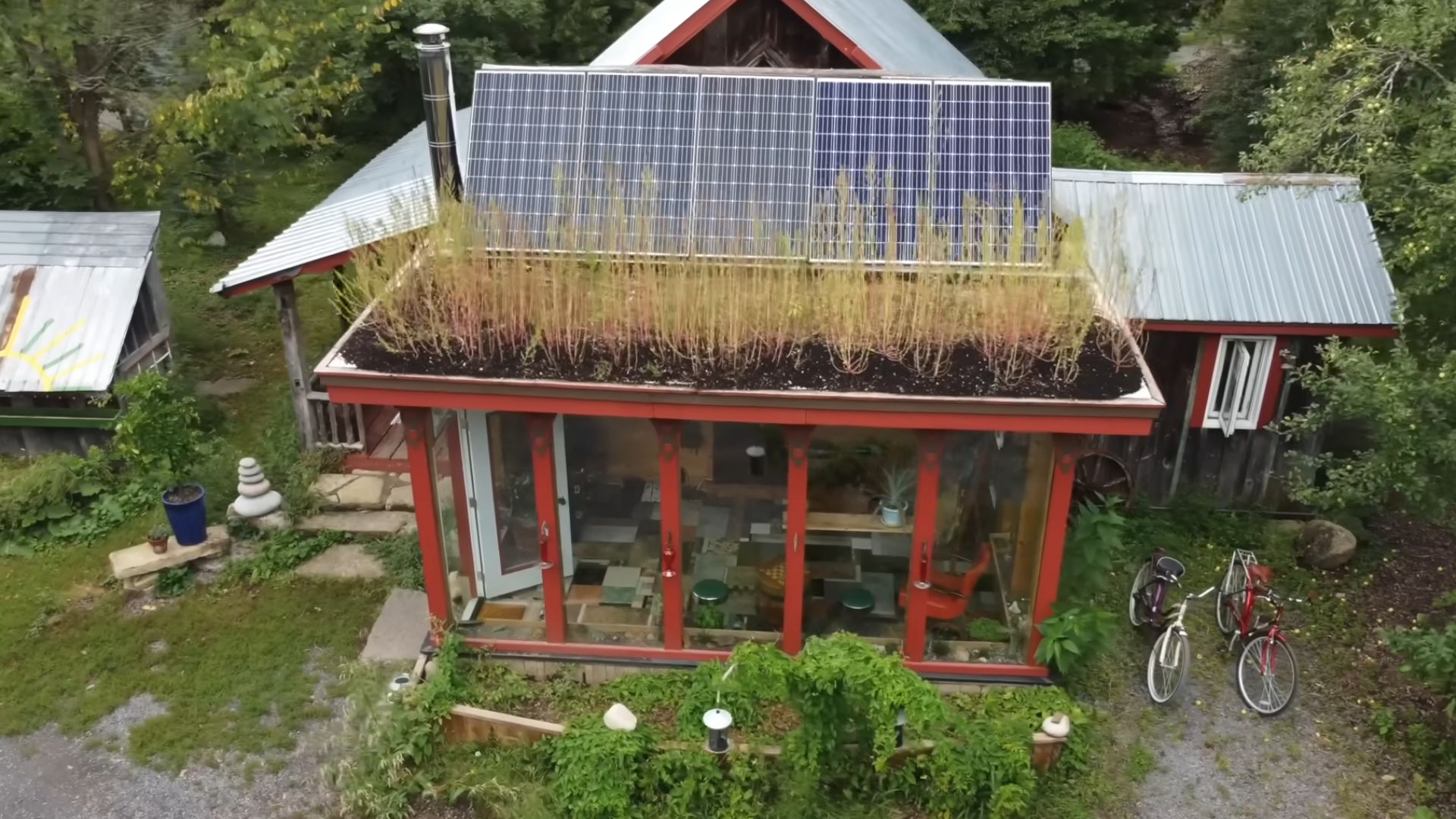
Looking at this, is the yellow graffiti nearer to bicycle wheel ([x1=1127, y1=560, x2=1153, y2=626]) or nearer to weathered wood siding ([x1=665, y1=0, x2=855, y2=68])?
weathered wood siding ([x1=665, y1=0, x2=855, y2=68])

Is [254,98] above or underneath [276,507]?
above

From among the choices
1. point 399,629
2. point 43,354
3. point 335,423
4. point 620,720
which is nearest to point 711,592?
point 620,720

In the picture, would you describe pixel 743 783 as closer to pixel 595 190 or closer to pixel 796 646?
pixel 796 646

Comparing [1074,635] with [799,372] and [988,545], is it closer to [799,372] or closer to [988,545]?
[988,545]

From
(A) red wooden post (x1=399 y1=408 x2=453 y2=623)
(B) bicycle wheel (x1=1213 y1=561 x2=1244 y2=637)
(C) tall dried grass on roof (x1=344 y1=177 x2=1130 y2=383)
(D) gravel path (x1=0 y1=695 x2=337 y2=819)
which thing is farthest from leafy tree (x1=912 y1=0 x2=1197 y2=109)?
(D) gravel path (x1=0 y1=695 x2=337 y2=819)

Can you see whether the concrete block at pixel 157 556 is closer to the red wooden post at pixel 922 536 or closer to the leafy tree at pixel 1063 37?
the red wooden post at pixel 922 536

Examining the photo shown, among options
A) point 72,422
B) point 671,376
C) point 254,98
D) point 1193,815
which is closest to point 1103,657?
point 1193,815
